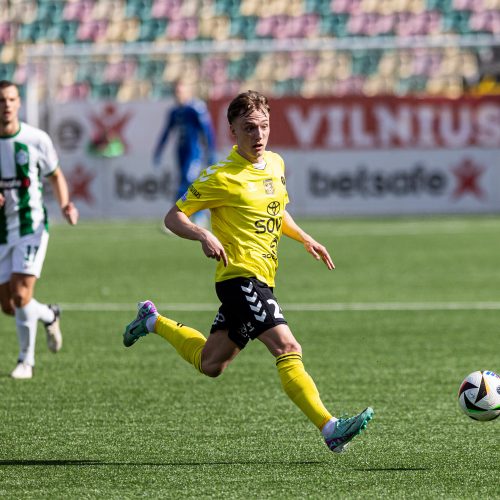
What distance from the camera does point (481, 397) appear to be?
19.2 feet

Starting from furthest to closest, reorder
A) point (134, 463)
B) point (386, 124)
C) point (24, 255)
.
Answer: point (386, 124) → point (24, 255) → point (134, 463)

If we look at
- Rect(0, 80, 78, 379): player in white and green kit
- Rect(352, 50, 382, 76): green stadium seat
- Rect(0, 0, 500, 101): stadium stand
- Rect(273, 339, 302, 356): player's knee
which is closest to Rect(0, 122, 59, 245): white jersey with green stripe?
Rect(0, 80, 78, 379): player in white and green kit

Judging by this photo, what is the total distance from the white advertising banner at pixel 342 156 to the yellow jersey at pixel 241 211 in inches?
681

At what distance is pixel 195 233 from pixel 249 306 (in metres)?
0.43

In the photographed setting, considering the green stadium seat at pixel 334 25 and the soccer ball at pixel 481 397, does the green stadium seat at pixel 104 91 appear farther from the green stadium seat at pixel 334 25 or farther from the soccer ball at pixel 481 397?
the soccer ball at pixel 481 397

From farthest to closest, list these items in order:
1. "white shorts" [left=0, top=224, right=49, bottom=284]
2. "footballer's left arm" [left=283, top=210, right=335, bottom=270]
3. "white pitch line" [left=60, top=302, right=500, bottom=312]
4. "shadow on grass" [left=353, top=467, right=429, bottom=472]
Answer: "white pitch line" [left=60, top=302, right=500, bottom=312], "white shorts" [left=0, top=224, right=49, bottom=284], "footballer's left arm" [left=283, top=210, right=335, bottom=270], "shadow on grass" [left=353, top=467, right=429, bottom=472]

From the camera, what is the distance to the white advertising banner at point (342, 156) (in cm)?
2323

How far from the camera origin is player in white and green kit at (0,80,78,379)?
27.3 ft

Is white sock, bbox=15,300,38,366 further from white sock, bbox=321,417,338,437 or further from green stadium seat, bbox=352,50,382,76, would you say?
green stadium seat, bbox=352,50,382,76

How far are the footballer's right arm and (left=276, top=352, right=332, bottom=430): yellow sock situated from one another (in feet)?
1.78

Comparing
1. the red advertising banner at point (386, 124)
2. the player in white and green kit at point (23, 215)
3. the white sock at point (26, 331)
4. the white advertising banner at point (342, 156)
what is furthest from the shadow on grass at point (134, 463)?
the red advertising banner at point (386, 124)

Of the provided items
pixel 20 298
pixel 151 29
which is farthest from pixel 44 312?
pixel 151 29

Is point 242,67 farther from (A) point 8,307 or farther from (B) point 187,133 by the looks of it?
(A) point 8,307

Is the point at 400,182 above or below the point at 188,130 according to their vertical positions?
below
